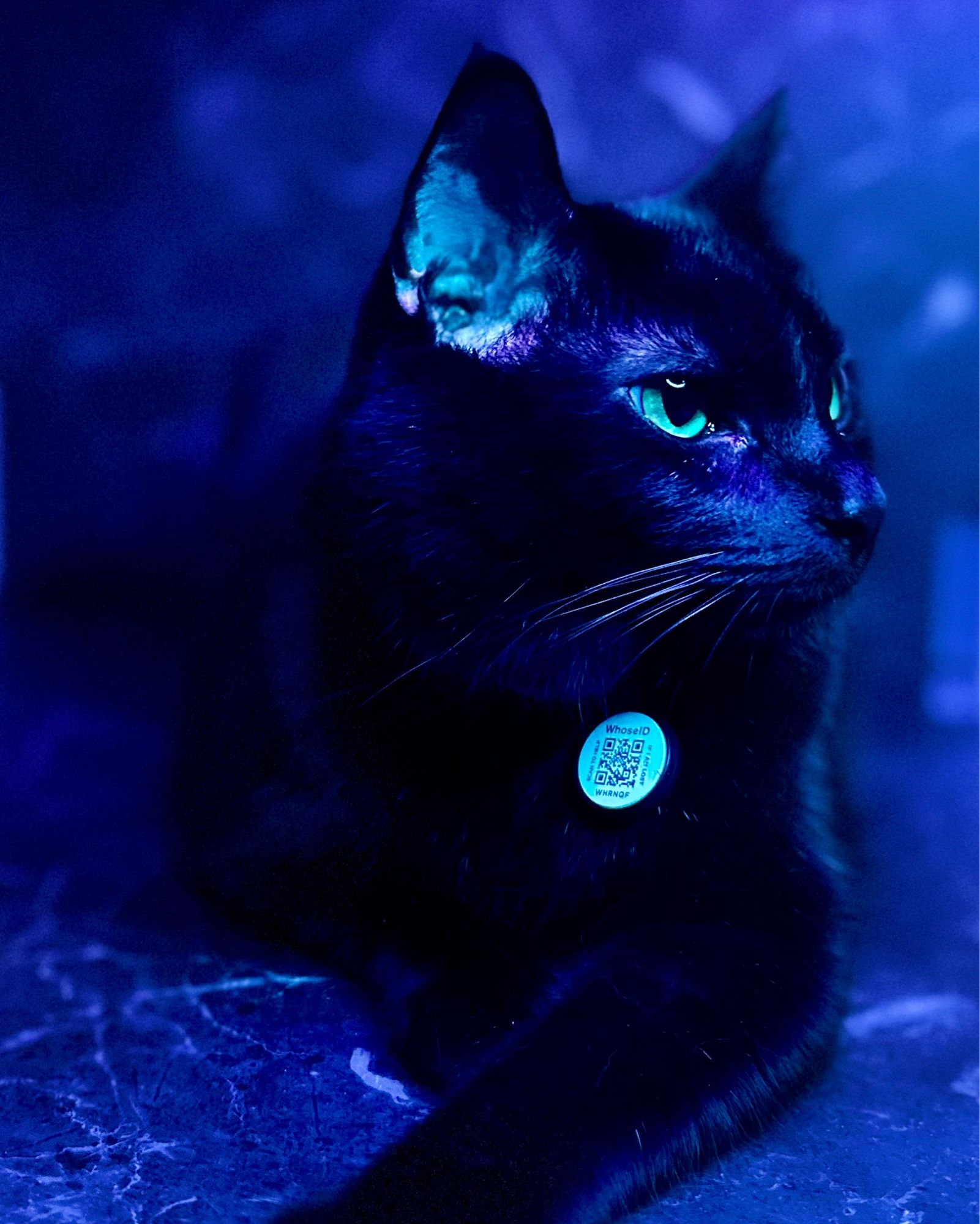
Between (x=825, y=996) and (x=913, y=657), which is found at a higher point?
(x=913, y=657)

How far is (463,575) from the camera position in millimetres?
1269

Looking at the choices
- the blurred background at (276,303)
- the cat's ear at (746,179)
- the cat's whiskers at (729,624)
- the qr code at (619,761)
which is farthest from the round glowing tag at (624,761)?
the cat's ear at (746,179)

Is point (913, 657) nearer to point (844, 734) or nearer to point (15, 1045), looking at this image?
point (844, 734)

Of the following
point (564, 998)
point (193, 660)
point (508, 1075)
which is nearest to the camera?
point (508, 1075)

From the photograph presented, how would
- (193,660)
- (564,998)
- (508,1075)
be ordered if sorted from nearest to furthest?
(508,1075) < (564,998) < (193,660)

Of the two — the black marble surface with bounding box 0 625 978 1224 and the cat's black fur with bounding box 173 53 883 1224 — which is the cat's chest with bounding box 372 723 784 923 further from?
the black marble surface with bounding box 0 625 978 1224

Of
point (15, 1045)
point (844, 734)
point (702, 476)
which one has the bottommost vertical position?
point (15, 1045)

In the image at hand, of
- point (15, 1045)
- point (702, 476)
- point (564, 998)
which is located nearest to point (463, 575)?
point (702, 476)

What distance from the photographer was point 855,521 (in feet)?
3.87

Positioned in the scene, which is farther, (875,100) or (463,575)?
(875,100)

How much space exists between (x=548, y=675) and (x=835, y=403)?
56 centimetres

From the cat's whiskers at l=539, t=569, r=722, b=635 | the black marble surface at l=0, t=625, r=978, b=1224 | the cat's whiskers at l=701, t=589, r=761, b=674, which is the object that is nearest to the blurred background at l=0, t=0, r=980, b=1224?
the black marble surface at l=0, t=625, r=978, b=1224

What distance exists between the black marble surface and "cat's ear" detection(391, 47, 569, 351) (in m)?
0.63

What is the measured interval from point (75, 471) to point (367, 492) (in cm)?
43
